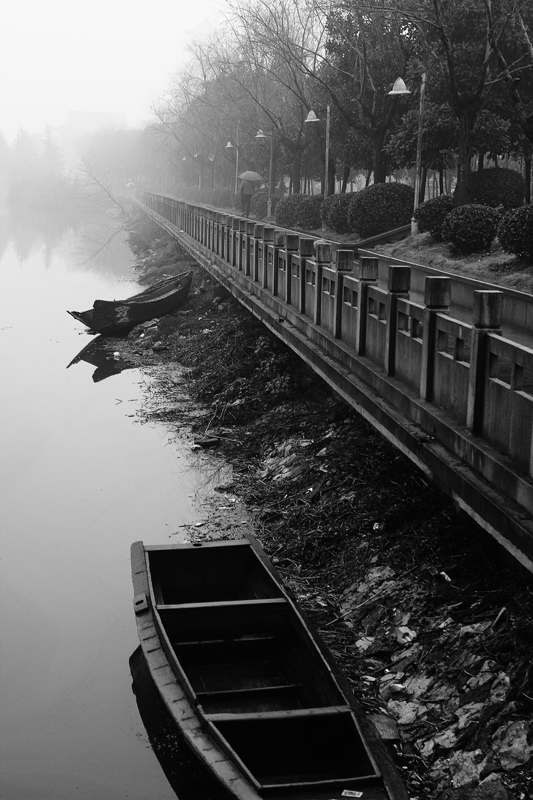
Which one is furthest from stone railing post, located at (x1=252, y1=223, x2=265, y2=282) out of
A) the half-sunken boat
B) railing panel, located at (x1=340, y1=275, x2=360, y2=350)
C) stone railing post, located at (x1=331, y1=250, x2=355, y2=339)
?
the half-sunken boat

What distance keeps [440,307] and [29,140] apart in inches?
6347

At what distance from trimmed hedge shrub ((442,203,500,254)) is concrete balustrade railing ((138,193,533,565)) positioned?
4.95 meters

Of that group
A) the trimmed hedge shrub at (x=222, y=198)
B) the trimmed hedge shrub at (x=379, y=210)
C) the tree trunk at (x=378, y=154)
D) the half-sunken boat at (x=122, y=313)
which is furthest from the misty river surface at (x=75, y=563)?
the trimmed hedge shrub at (x=222, y=198)

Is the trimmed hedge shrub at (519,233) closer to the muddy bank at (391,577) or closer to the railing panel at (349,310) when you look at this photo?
the muddy bank at (391,577)

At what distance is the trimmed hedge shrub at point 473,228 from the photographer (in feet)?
62.8

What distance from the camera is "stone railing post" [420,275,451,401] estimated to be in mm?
7477

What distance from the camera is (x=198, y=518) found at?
37.6ft

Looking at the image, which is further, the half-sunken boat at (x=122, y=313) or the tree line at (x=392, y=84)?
the half-sunken boat at (x=122, y=313)

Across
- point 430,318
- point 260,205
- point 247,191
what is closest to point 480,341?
point 430,318

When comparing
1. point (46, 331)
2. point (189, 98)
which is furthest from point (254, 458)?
point (189, 98)

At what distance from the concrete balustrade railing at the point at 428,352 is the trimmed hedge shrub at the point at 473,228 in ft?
16.3

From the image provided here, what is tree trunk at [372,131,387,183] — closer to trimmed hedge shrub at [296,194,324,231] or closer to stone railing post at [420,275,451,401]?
trimmed hedge shrub at [296,194,324,231]

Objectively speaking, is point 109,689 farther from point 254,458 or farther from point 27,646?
point 254,458

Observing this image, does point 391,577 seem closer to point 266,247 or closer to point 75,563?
point 75,563
